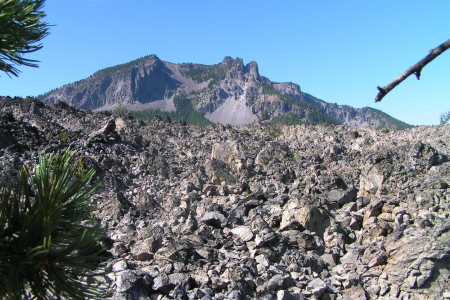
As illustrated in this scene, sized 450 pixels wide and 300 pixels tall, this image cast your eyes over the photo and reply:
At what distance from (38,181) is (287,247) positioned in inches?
340

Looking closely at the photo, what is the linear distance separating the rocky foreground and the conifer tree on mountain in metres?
1.65

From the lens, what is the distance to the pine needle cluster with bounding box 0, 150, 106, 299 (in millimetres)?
2492

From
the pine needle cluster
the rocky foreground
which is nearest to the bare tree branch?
the pine needle cluster

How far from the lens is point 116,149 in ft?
61.7

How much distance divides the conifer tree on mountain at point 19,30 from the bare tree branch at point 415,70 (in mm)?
3170

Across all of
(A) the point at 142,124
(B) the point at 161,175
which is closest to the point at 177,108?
(A) the point at 142,124

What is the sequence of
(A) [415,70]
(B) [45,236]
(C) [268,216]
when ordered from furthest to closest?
(C) [268,216] < (B) [45,236] < (A) [415,70]

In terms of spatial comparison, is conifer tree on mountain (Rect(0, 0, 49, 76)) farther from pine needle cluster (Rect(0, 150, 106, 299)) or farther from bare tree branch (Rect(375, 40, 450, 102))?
bare tree branch (Rect(375, 40, 450, 102))

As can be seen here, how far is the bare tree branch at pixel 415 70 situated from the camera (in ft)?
5.94

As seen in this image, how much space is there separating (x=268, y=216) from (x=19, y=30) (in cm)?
1066

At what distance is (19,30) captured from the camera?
303 centimetres

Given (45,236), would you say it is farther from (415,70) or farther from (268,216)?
(268,216)

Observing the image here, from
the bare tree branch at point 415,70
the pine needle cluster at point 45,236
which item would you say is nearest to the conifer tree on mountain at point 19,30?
the pine needle cluster at point 45,236

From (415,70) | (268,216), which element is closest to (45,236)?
(415,70)
